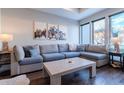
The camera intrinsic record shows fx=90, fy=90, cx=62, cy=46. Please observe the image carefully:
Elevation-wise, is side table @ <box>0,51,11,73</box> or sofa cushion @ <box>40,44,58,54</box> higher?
sofa cushion @ <box>40,44,58,54</box>

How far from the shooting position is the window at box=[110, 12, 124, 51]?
134 inches

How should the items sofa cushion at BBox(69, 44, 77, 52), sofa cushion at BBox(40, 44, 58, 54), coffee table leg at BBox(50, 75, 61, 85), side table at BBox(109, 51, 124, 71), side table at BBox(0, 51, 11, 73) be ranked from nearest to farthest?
coffee table leg at BBox(50, 75, 61, 85), side table at BBox(0, 51, 11, 73), side table at BBox(109, 51, 124, 71), sofa cushion at BBox(40, 44, 58, 54), sofa cushion at BBox(69, 44, 77, 52)

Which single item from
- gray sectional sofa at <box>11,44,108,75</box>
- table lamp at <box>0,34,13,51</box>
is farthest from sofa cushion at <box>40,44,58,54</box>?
table lamp at <box>0,34,13,51</box>

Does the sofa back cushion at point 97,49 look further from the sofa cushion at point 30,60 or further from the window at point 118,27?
the sofa cushion at point 30,60

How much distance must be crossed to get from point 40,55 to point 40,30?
127 cm

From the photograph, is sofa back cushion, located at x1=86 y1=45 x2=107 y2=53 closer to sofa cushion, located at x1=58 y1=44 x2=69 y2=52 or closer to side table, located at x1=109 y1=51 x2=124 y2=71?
side table, located at x1=109 y1=51 x2=124 y2=71

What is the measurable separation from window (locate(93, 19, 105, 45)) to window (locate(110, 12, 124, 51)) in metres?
0.47

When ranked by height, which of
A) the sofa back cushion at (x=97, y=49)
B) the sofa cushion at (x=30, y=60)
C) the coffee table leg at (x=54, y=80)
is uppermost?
the sofa back cushion at (x=97, y=49)

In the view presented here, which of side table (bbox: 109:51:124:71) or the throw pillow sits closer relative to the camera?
side table (bbox: 109:51:124:71)

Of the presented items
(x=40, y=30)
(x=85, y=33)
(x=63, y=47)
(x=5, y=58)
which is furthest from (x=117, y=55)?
(x=5, y=58)

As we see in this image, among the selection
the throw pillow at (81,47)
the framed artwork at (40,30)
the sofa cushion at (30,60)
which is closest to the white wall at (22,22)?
the framed artwork at (40,30)

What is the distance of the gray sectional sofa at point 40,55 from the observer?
269 centimetres

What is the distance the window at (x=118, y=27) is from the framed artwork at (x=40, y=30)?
2.98m
